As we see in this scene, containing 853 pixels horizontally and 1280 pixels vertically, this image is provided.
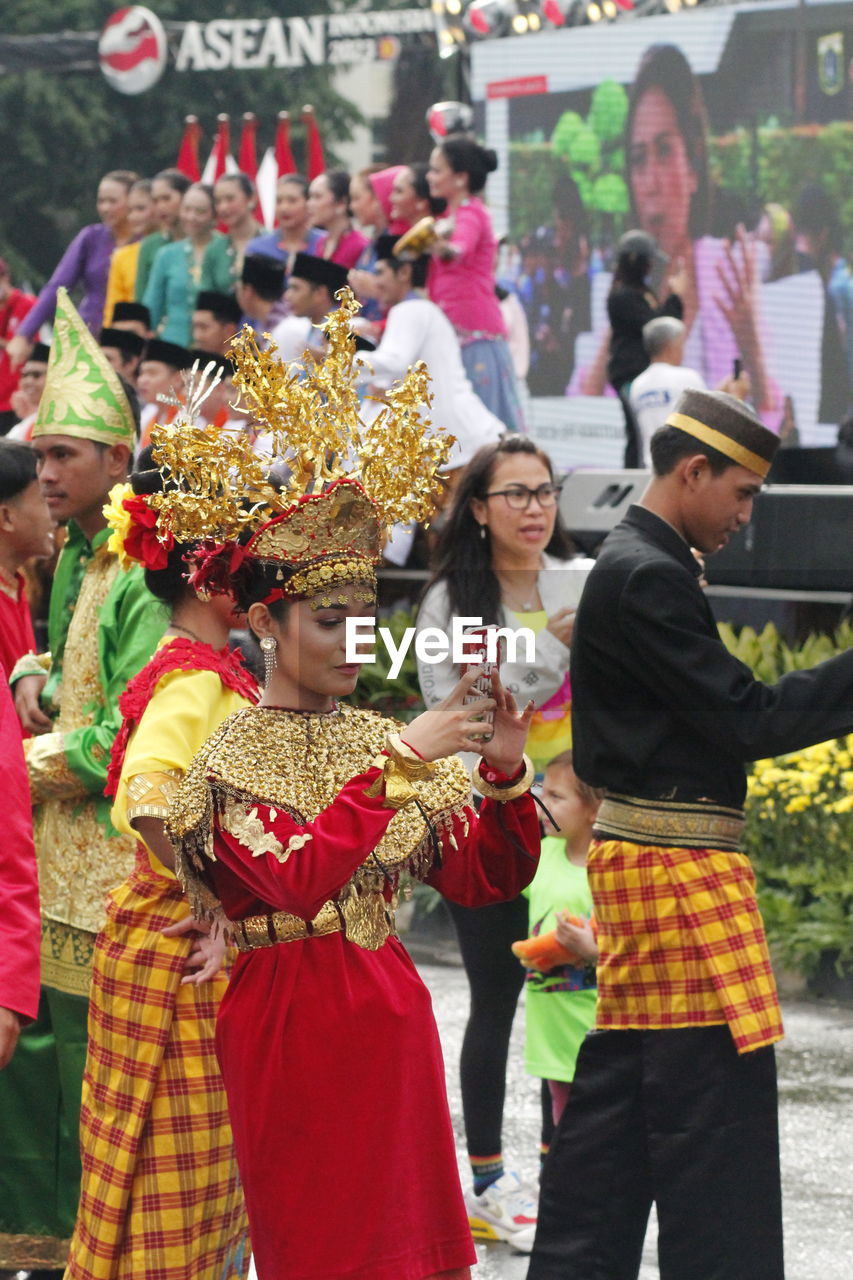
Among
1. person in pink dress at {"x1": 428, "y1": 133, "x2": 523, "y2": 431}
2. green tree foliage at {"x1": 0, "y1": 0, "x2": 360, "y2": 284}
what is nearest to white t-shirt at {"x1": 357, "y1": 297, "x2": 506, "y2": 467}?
person in pink dress at {"x1": 428, "y1": 133, "x2": 523, "y2": 431}

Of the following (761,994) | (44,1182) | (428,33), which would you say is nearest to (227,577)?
(761,994)

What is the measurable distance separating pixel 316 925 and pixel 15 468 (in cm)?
211

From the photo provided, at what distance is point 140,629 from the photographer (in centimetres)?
461

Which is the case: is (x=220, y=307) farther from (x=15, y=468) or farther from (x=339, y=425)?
(x=339, y=425)

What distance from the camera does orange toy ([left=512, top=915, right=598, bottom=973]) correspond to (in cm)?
504

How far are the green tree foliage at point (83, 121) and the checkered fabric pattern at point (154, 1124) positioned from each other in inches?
1209

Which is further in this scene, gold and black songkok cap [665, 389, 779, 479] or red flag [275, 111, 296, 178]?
red flag [275, 111, 296, 178]

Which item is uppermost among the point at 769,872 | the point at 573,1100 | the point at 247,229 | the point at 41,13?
the point at 41,13

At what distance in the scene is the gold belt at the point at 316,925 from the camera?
3.46m

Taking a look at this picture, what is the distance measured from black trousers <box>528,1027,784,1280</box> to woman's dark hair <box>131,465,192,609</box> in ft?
4.23

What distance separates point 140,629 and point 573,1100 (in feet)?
4.67

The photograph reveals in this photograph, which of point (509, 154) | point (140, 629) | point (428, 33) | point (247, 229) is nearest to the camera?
point (140, 629)

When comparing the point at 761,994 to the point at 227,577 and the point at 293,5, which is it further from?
the point at 293,5

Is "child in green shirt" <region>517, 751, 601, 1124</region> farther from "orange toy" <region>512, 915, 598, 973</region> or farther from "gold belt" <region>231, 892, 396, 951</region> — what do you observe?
"gold belt" <region>231, 892, 396, 951</region>
